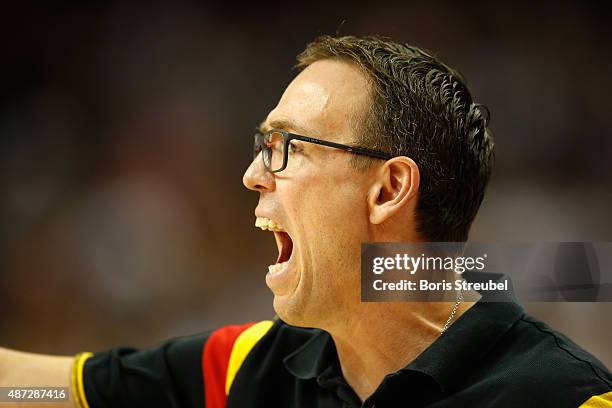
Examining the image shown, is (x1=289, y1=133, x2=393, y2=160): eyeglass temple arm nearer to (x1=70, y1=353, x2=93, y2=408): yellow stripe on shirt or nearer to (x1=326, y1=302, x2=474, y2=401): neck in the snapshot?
(x1=326, y1=302, x2=474, y2=401): neck

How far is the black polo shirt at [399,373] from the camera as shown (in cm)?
117

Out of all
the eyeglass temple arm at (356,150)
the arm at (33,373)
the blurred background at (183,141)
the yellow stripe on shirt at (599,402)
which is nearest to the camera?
the yellow stripe on shirt at (599,402)

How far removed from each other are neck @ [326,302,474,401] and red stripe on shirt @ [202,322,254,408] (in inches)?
11.5

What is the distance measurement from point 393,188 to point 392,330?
10.0 inches

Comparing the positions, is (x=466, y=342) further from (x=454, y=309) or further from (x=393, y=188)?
(x=393, y=188)

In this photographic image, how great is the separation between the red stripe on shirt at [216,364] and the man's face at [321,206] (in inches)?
9.6

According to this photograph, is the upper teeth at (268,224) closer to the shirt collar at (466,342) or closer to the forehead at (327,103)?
the forehead at (327,103)

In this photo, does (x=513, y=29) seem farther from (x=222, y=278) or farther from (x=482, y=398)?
(x=482, y=398)

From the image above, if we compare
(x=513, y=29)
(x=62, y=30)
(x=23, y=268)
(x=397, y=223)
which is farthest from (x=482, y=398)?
(x=62, y=30)

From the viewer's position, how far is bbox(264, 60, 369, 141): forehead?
135cm

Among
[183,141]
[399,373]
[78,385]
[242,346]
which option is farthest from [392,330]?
[183,141]

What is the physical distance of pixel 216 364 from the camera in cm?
155

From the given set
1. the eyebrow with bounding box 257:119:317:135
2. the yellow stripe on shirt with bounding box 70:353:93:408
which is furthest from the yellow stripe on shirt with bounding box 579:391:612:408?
the yellow stripe on shirt with bounding box 70:353:93:408

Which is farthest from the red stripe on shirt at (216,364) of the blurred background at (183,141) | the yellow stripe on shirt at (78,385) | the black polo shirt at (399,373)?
the blurred background at (183,141)
